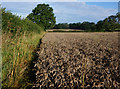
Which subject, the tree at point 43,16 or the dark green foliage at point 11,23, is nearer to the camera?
the dark green foliage at point 11,23

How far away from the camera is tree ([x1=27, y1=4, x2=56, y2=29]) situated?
1353 inches

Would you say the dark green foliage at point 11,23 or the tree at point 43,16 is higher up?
the tree at point 43,16

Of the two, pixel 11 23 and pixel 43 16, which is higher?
pixel 43 16

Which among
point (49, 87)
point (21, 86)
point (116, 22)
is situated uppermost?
point (116, 22)

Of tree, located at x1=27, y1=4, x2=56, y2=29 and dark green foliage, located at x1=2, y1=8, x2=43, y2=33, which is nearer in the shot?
dark green foliage, located at x1=2, y1=8, x2=43, y2=33

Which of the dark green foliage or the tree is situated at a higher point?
the tree

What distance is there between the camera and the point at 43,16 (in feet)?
112

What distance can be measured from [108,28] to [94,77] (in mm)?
45568

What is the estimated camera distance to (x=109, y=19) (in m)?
45.3

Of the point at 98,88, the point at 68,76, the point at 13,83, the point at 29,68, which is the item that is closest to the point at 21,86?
the point at 13,83

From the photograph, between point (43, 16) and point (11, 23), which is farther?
point (43, 16)

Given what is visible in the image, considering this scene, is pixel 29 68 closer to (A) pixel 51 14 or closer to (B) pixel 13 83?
(B) pixel 13 83

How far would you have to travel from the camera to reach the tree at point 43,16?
34375 millimetres

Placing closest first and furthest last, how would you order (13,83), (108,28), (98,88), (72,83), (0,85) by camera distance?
(98,88), (72,83), (0,85), (13,83), (108,28)
